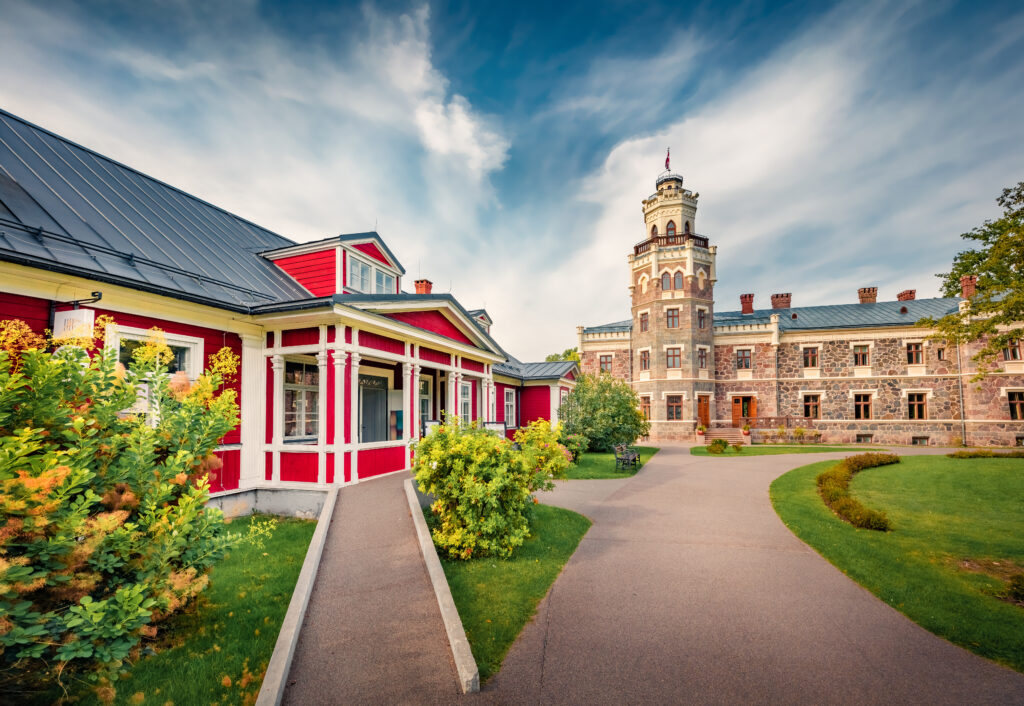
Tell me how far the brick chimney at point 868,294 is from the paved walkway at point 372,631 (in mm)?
39461

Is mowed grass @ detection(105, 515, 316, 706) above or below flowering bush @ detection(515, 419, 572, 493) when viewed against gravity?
below

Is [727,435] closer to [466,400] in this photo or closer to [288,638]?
[466,400]

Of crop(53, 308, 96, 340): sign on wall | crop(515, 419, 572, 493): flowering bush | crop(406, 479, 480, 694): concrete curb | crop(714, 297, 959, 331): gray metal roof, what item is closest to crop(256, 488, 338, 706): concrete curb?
crop(406, 479, 480, 694): concrete curb

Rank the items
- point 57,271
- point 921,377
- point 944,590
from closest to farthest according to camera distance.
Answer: point 944,590 < point 57,271 < point 921,377

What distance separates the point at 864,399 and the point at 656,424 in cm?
1379

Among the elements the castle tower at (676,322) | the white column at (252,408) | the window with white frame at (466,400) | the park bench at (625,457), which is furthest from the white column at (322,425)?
the castle tower at (676,322)

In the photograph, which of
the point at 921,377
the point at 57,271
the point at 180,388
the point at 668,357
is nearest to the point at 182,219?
the point at 57,271

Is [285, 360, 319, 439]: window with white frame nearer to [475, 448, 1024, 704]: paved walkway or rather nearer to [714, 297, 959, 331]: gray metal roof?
[475, 448, 1024, 704]: paved walkway

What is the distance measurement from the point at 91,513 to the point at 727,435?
3235cm

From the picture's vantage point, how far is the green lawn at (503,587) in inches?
189

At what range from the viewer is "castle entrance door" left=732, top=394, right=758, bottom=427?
1245 inches

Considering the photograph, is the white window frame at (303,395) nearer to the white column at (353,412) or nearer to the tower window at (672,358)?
the white column at (353,412)

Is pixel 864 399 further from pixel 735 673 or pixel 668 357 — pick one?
pixel 735 673

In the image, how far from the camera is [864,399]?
99.0ft
